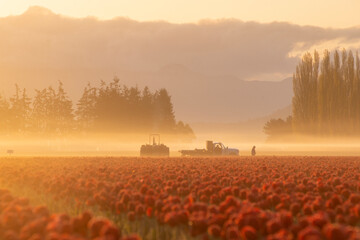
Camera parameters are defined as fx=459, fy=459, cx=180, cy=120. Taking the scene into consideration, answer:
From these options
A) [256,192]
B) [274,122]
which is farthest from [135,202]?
[274,122]

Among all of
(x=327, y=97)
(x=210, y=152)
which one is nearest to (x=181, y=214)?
(x=210, y=152)

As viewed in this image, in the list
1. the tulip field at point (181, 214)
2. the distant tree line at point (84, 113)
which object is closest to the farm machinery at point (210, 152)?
the tulip field at point (181, 214)

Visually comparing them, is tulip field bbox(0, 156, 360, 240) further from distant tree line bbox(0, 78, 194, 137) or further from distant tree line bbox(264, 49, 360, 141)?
distant tree line bbox(0, 78, 194, 137)

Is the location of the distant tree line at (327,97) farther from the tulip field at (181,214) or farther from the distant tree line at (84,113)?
the tulip field at (181,214)

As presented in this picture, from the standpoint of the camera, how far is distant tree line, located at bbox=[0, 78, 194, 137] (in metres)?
113

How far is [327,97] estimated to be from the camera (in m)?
83.4

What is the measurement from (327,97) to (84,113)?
6183 cm

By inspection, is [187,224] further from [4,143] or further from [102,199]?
[4,143]

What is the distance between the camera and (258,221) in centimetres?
510

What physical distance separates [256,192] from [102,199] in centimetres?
283

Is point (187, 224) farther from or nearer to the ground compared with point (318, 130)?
nearer to the ground

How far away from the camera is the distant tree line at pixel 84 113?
113 m

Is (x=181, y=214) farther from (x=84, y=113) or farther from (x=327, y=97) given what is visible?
(x=84, y=113)

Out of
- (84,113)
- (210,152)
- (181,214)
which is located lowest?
(181,214)
